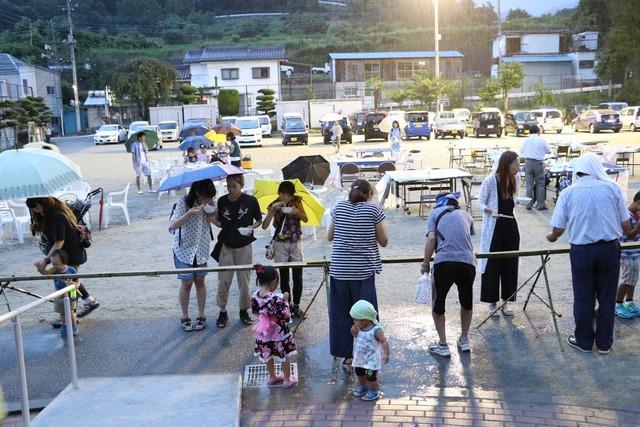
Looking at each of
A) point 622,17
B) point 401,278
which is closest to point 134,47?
point 622,17

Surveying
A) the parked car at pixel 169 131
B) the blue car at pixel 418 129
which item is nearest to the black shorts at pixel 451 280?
the blue car at pixel 418 129

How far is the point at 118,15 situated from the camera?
9462cm

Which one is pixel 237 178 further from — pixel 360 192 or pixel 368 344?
pixel 368 344

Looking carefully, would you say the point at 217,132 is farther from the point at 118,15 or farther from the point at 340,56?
the point at 118,15

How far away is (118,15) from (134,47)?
58.9 ft

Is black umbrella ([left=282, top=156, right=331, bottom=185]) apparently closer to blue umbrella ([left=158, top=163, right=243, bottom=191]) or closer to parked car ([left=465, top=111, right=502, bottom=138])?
blue umbrella ([left=158, top=163, right=243, bottom=191])

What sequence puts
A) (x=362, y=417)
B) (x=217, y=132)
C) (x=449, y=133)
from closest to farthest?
(x=362, y=417), (x=217, y=132), (x=449, y=133)

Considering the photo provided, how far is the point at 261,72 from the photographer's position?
54.9 metres

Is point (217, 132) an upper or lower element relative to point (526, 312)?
upper

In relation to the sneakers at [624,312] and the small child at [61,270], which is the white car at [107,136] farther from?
the sneakers at [624,312]

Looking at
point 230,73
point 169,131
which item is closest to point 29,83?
point 230,73

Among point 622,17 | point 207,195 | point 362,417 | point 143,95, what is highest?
point 622,17

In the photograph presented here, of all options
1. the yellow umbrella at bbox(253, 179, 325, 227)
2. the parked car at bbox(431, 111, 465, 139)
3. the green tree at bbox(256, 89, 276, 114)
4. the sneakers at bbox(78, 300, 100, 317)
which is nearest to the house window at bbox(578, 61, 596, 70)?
the parked car at bbox(431, 111, 465, 139)

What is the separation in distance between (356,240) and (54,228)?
10.5 ft
